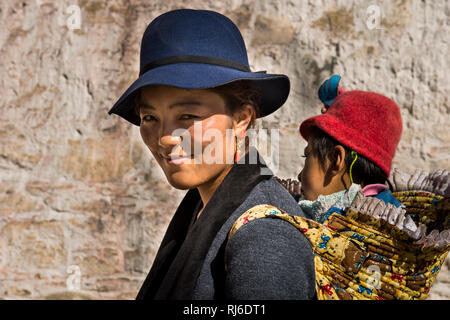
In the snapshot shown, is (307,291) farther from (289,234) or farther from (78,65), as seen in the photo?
(78,65)

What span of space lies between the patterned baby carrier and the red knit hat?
0.88m

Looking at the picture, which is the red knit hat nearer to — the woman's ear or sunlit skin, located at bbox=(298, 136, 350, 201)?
sunlit skin, located at bbox=(298, 136, 350, 201)

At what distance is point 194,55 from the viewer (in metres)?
1.26

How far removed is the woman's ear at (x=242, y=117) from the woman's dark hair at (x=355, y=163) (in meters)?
0.93

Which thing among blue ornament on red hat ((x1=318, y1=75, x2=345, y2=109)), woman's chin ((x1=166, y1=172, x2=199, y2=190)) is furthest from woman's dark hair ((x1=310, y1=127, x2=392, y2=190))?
woman's chin ((x1=166, y1=172, x2=199, y2=190))

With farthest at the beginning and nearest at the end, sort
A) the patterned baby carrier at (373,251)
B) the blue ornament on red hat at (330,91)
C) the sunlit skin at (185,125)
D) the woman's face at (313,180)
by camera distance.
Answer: the blue ornament on red hat at (330,91) → the woman's face at (313,180) → the sunlit skin at (185,125) → the patterned baby carrier at (373,251)

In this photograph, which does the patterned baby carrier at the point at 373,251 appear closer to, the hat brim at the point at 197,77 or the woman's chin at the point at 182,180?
the woman's chin at the point at 182,180

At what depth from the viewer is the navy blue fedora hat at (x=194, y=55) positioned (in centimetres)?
120

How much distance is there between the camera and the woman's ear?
1338mm

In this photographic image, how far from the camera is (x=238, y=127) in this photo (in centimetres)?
135

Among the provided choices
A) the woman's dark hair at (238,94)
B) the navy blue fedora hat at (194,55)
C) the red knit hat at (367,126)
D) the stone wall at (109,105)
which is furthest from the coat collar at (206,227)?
the stone wall at (109,105)

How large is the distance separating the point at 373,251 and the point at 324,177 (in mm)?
1083

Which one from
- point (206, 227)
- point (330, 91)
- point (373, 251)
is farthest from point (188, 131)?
point (330, 91)

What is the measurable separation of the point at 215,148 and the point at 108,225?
2.42 meters
